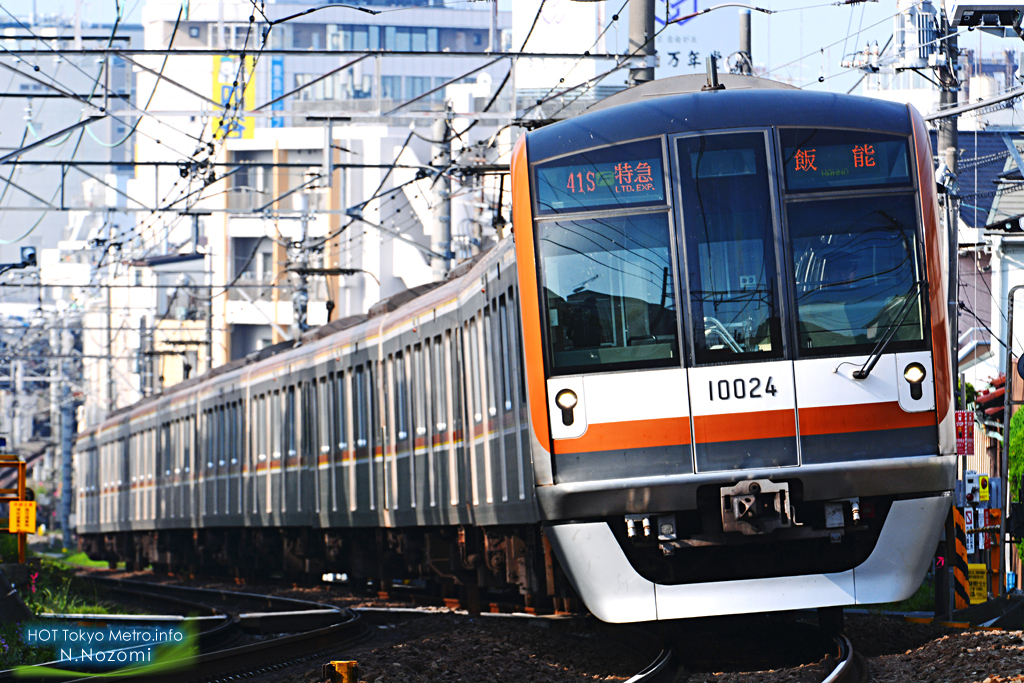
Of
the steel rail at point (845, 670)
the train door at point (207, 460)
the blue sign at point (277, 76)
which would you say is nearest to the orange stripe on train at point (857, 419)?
the steel rail at point (845, 670)

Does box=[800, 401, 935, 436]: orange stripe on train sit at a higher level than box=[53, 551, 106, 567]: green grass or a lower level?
higher

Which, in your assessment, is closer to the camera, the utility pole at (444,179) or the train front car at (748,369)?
the train front car at (748,369)

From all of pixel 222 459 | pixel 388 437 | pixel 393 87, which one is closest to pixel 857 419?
pixel 388 437

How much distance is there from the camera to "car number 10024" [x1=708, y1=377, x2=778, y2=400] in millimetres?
8164

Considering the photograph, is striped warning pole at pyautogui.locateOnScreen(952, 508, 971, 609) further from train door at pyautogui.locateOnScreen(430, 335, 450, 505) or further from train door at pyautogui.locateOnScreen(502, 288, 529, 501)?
train door at pyautogui.locateOnScreen(502, 288, 529, 501)

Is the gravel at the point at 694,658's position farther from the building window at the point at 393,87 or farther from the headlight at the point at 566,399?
the building window at the point at 393,87

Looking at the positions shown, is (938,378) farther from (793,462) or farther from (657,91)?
(657,91)

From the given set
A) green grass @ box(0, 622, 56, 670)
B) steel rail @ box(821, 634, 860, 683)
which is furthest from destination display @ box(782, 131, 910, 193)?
green grass @ box(0, 622, 56, 670)

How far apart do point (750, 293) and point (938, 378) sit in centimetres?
109

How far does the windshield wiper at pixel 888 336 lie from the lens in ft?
26.7

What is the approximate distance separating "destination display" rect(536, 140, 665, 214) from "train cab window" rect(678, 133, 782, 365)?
0.65ft

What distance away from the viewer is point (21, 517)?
43.2ft

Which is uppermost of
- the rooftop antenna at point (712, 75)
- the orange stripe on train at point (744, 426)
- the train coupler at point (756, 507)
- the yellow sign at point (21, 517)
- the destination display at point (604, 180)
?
the rooftop antenna at point (712, 75)

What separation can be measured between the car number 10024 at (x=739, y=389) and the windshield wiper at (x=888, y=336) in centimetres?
49
